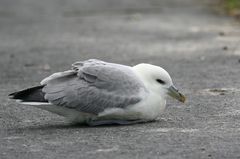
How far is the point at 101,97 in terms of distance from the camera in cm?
654

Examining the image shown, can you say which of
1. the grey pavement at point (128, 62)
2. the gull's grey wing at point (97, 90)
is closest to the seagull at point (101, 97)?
the gull's grey wing at point (97, 90)

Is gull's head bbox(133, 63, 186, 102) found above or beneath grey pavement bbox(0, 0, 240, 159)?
above

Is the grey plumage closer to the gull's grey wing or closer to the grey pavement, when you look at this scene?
the gull's grey wing

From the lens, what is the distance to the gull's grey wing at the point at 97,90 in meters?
6.51

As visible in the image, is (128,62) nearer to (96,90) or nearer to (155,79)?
(155,79)

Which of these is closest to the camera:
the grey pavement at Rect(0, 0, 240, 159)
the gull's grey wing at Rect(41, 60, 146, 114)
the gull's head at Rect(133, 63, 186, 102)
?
the grey pavement at Rect(0, 0, 240, 159)

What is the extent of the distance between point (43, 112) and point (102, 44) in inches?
202

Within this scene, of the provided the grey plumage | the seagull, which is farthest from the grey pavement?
the grey plumage

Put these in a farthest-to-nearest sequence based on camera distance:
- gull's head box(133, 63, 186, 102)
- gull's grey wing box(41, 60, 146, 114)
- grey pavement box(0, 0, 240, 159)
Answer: gull's head box(133, 63, 186, 102), gull's grey wing box(41, 60, 146, 114), grey pavement box(0, 0, 240, 159)

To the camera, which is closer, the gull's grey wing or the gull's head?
the gull's grey wing

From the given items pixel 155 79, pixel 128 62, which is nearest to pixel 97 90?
pixel 155 79

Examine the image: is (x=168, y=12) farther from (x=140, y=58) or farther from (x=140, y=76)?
(x=140, y=76)

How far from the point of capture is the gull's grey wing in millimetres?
6512

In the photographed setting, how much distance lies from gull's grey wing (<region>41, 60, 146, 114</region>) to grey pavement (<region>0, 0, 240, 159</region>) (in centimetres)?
20
